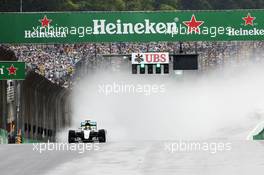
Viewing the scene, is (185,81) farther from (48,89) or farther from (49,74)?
(48,89)

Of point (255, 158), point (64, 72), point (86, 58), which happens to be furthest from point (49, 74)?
point (255, 158)

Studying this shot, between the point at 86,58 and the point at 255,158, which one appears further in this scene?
the point at 86,58

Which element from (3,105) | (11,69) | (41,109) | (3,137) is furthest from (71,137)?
(41,109)

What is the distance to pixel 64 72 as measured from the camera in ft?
261

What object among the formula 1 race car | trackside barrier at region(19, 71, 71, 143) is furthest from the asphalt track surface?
trackside barrier at region(19, 71, 71, 143)

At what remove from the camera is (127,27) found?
46.7 metres

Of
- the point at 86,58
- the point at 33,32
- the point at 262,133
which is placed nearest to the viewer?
the point at 262,133

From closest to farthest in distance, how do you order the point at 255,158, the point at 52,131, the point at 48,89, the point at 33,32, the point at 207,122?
the point at 255,158, the point at 33,32, the point at 48,89, the point at 52,131, the point at 207,122

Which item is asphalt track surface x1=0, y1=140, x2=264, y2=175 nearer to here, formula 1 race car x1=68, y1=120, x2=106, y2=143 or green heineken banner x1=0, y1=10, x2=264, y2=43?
formula 1 race car x1=68, y1=120, x2=106, y2=143

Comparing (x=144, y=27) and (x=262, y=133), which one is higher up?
(x=144, y=27)

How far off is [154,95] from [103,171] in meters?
74.0
